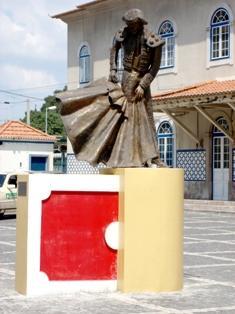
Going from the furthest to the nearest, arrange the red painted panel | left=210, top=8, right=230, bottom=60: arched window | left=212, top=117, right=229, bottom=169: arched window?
left=210, top=8, right=230, bottom=60: arched window
left=212, top=117, right=229, bottom=169: arched window
the red painted panel

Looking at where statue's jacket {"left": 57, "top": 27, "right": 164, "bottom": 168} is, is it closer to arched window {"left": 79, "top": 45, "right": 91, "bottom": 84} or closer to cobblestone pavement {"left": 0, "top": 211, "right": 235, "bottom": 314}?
cobblestone pavement {"left": 0, "top": 211, "right": 235, "bottom": 314}

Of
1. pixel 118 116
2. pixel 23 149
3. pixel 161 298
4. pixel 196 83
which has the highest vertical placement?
pixel 196 83

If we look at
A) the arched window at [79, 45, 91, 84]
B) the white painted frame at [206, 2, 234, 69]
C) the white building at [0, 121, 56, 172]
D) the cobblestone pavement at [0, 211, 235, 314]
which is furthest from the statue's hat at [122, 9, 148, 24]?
the white building at [0, 121, 56, 172]

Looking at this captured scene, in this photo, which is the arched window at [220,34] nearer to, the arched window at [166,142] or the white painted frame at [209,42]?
the white painted frame at [209,42]

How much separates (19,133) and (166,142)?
9.66m

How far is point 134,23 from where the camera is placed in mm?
9055

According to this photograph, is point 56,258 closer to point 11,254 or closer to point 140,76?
point 140,76

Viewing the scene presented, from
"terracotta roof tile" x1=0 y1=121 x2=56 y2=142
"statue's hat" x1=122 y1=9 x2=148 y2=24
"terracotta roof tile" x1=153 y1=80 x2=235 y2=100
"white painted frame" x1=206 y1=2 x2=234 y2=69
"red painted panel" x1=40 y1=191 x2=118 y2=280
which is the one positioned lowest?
"red painted panel" x1=40 y1=191 x2=118 y2=280

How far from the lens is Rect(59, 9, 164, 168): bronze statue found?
8961mm

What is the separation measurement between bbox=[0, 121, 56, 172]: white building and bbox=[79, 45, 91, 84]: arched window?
3.89 metres

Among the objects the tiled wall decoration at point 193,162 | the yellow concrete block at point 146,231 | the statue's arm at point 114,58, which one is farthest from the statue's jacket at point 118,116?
the tiled wall decoration at point 193,162

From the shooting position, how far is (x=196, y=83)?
93.6ft

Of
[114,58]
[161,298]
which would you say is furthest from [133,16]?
[161,298]

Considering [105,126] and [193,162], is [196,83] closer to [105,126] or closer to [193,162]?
[193,162]
